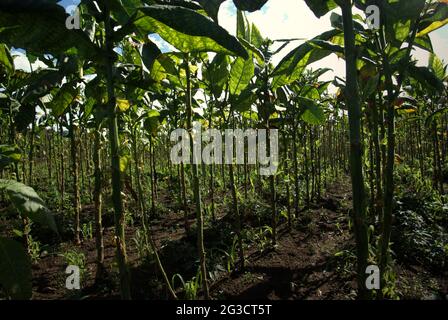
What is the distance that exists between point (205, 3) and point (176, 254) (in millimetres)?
3220

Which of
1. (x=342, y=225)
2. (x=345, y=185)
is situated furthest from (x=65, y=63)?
(x=345, y=185)

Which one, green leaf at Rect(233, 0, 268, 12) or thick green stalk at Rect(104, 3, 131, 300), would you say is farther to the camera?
thick green stalk at Rect(104, 3, 131, 300)

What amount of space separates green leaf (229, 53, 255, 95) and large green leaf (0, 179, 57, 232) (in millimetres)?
2331

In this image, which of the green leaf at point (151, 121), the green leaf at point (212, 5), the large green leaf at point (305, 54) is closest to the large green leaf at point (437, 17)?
the large green leaf at point (305, 54)

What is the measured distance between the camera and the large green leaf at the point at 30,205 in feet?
3.67

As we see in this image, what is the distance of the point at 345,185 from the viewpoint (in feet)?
32.4

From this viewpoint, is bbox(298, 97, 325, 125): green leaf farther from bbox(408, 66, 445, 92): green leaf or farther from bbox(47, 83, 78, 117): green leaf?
bbox(47, 83, 78, 117): green leaf

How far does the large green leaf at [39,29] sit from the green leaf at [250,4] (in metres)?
0.66

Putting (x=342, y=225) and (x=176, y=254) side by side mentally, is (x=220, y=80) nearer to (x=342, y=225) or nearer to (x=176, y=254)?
(x=176, y=254)

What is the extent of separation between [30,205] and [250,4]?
1.05 metres

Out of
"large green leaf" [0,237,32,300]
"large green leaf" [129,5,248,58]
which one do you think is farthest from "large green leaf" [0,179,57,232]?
"large green leaf" [129,5,248,58]

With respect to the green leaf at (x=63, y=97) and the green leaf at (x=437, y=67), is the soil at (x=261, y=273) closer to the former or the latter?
the green leaf at (x=63, y=97)

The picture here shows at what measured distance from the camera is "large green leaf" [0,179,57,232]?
44.0 inches
